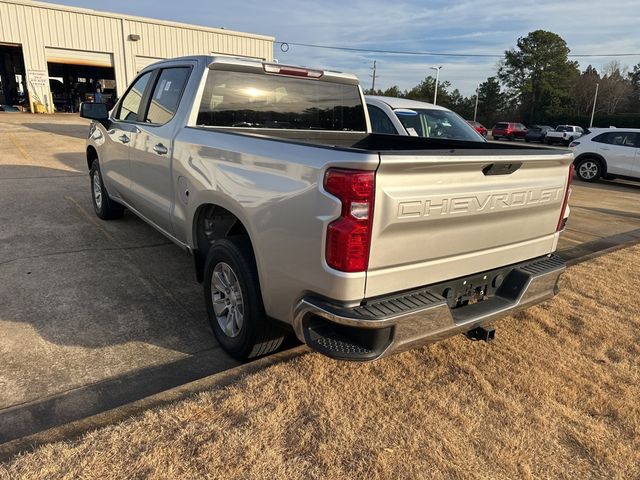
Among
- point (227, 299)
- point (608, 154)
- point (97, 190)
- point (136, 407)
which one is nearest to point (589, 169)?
point (608, 154)

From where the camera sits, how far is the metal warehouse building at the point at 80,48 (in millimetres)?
25797

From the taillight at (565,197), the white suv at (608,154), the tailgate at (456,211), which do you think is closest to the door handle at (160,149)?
the tailgate at (456,211)

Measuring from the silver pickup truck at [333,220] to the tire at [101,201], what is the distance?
215 centimetres

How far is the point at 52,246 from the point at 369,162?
14.6 ft

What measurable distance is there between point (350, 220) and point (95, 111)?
4288mm

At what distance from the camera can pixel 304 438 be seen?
2.43m

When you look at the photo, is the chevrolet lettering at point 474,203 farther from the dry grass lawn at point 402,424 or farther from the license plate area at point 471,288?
the dry grass lawn at point 402,424

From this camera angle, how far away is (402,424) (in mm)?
2578

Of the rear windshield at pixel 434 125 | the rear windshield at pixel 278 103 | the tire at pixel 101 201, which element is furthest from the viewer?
the rear windshield at pixel 434 125

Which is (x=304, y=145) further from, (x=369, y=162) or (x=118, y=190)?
(x=118, y=190)

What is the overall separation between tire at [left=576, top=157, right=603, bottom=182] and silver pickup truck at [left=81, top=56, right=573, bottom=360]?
12.0m

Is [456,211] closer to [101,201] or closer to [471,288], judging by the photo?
[471,288]

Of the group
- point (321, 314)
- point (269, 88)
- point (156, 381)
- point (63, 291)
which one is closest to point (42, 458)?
point (156, 381)

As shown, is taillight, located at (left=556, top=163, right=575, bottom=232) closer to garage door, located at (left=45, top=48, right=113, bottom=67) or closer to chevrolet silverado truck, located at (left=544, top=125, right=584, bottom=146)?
garage door, located at (left=45, top=48, right=113, bottom=67)
